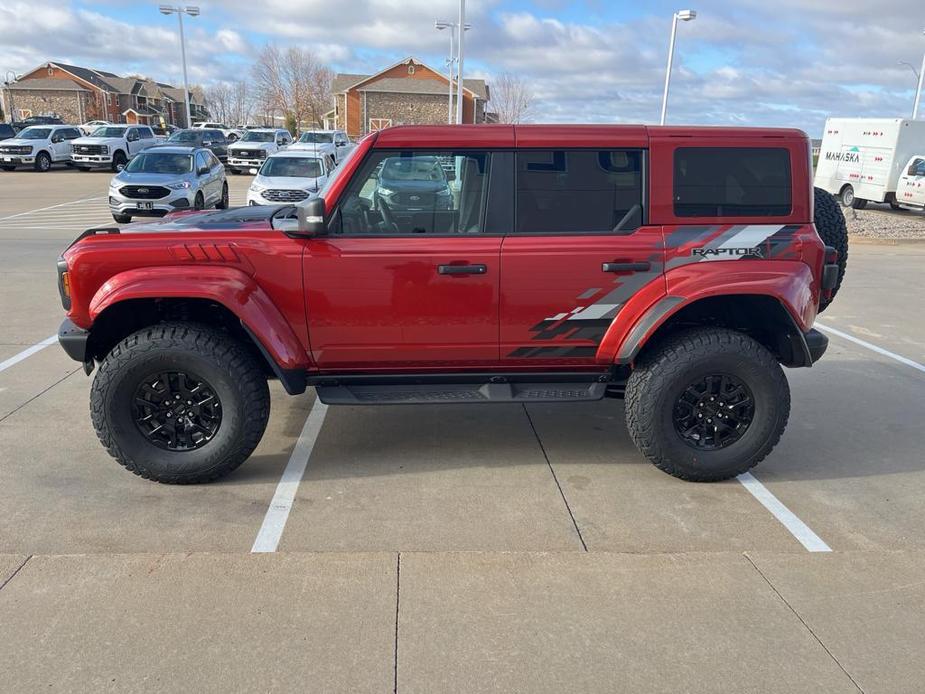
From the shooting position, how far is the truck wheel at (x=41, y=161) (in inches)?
1187

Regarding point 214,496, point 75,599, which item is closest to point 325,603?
point 75,599

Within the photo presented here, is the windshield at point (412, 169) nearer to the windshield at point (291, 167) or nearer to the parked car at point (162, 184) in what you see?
the windshield at point (291, 167)

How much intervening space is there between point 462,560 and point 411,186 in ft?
6.72

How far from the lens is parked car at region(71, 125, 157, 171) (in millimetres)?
29406

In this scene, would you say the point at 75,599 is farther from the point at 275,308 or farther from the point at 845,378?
the point at 845,378

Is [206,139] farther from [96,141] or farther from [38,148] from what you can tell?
[38,148]

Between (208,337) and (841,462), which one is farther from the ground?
(208,337)

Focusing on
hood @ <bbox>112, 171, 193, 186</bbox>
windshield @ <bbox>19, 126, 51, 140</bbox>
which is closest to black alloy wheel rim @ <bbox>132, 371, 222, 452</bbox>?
hood @ <bbox>112, 171, 193, 186</bbox>

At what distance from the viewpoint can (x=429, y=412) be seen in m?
5.46

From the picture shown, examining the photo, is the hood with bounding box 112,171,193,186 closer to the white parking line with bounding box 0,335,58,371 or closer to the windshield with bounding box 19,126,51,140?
the white parking line with bounding box 0,335,58,371

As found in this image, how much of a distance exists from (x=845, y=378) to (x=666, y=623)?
4289 millimetres

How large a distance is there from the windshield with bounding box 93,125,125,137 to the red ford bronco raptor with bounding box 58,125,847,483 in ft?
101

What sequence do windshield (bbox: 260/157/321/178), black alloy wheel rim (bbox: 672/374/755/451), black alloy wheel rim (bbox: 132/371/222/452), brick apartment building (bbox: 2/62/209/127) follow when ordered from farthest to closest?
brick apartment building (bbox: 2/62/209/127) → windshield (bbox: 260/157/321/178) → black alloy wheel rim (bbox: 672/374/755/451) → black alloy wheel rim (bbox: 132/371/222/452)

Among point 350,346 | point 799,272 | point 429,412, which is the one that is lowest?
point 429,412
